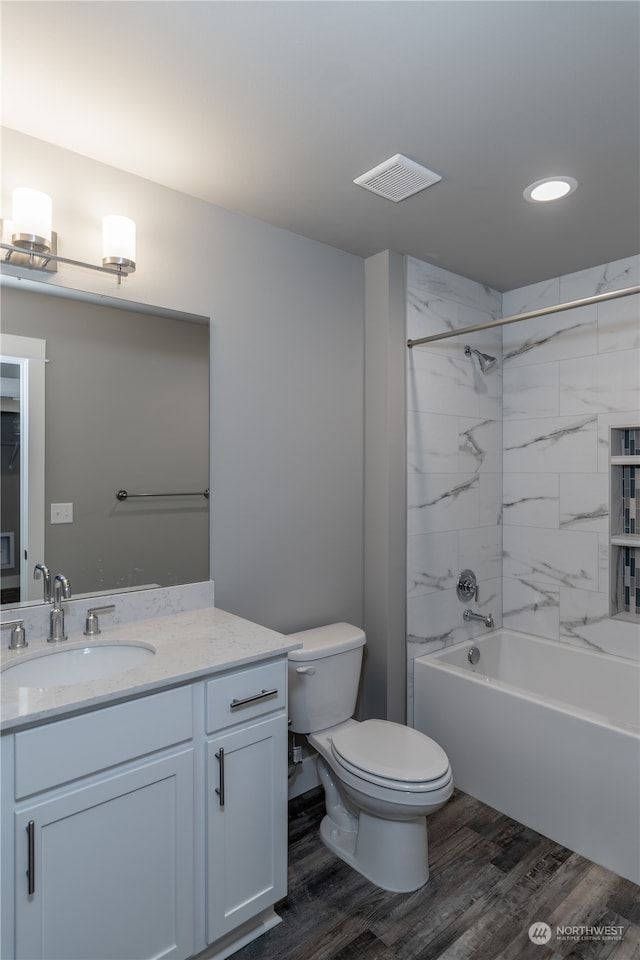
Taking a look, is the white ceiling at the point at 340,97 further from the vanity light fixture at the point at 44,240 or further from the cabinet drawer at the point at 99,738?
the cabinet drawer at the point at 99,738

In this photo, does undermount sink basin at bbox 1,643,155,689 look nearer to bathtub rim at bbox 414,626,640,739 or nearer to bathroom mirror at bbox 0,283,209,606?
bathroom mirror at bbox 0,283,209,606

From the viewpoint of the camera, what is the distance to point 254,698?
163 centimetres

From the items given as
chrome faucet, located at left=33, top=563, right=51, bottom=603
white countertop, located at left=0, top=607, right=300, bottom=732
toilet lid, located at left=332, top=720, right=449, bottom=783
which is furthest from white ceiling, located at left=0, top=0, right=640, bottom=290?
toilet lid, located at left=332, top=720, right=449, bottom=783

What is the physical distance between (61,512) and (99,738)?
0.78 metres

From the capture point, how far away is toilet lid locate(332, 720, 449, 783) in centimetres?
188

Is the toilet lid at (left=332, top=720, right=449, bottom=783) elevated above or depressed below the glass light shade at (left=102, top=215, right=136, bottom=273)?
below

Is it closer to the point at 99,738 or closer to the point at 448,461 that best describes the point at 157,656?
the point at 99,738

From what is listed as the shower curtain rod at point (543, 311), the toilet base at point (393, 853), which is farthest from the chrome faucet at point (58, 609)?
the shower curtain rod at point (543, 311)

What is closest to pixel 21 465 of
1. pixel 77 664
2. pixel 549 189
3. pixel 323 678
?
pixel 77 664

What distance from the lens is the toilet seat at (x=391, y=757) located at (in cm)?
185

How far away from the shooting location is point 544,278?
301cm

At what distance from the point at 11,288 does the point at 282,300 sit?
1054mm

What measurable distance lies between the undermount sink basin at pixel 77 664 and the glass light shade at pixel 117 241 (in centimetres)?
123

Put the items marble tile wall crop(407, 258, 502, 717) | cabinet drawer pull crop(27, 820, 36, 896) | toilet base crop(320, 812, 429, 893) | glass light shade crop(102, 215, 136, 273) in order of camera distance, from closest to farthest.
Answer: cabinet drawer pull crop(27, 820, 36, 896) < glass light shade crop(102, 215, 136, 273) < toilet base crop(320, 812, 429, 893) < marble tile wall crop(407, 258, 502, 717)
